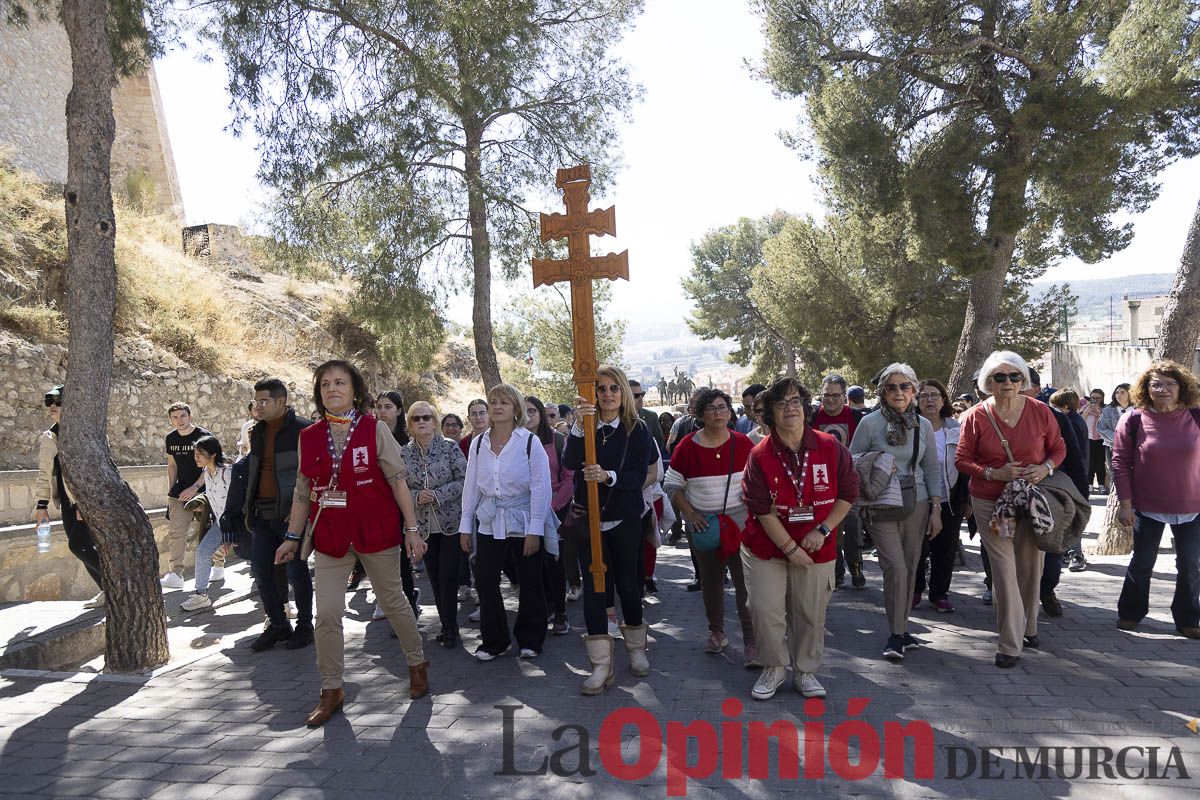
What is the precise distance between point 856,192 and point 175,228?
17.6 meters

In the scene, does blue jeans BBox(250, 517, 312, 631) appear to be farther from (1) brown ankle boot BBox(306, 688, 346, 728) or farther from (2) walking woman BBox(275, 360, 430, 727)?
(1) brown ankle boot BBox(306, 688, 346, 728)

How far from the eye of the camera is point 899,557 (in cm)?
528

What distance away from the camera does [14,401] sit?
35.4ft

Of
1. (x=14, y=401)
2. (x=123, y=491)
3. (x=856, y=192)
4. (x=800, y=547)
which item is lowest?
(x=800, y=547)

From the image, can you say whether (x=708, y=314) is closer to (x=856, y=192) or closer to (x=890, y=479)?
(x=856, y=192)

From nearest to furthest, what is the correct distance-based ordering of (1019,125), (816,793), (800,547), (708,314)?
(816,793) → (800,547) → (1019,125) → (708,314)

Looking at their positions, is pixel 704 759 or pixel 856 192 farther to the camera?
pixel 856 192

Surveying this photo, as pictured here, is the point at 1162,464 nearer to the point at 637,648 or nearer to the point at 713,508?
the point at 713,508

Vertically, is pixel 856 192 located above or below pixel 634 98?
below

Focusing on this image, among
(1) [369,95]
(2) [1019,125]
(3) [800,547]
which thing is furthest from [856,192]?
(3) [800,547]

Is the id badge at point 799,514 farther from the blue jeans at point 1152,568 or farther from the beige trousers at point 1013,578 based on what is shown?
the blue jeans at point 1152,568

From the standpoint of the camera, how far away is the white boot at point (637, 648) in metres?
5.16

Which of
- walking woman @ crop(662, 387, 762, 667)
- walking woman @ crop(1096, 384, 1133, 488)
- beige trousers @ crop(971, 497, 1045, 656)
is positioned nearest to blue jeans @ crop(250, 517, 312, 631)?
walking woman @ crop(662, 387, 762, 667)

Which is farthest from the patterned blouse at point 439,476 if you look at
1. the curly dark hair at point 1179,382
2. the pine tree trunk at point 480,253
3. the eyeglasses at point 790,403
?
the pine tree trunk at point 480,253
